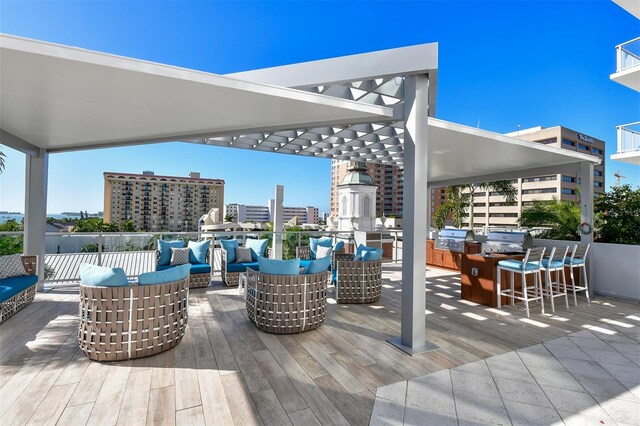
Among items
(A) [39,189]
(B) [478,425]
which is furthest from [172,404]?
(A) [39,189]

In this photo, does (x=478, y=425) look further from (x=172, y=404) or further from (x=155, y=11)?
(x=155, y=11)

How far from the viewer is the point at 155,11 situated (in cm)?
629

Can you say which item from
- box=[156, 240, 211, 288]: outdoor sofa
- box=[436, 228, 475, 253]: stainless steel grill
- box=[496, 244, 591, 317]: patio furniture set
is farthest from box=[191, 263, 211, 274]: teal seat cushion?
box=[436, 228, 475, 253]: stainless steel grill

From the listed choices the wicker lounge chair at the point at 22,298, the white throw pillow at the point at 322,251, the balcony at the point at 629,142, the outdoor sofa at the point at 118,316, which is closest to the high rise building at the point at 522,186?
the balcony at the point at 629,142

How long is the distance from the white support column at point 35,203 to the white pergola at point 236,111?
0.02 metres

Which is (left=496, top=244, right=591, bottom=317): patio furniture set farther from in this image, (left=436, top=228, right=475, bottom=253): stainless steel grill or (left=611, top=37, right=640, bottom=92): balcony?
(left=611, top=37, right=640, bottom=92): balcony

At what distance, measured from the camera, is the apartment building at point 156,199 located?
5369cm

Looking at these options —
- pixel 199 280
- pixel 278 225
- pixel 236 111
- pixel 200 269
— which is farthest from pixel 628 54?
pixel 199 280

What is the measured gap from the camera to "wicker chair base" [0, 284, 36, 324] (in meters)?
4.21

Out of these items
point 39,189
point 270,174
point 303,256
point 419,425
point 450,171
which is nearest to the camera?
point 419,425

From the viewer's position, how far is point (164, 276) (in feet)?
11.2

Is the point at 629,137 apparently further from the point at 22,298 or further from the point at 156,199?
the point at 156,199

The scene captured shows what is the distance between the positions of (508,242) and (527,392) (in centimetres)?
561

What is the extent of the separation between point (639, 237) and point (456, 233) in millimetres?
3577
